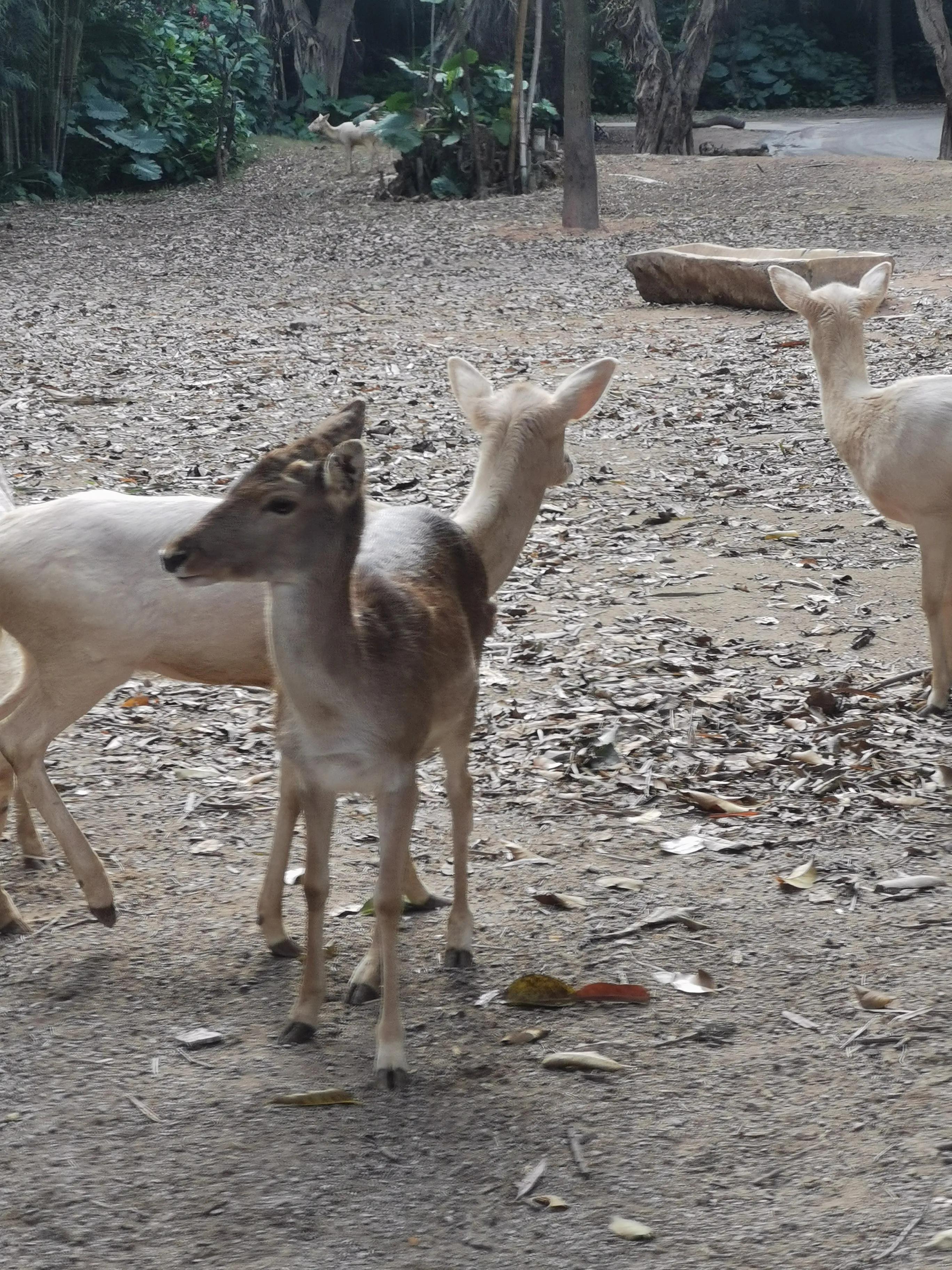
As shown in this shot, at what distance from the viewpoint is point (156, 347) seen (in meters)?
13.0

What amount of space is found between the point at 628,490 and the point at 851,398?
259 cm

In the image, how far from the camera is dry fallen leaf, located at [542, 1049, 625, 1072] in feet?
11.3

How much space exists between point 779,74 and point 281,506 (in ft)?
140

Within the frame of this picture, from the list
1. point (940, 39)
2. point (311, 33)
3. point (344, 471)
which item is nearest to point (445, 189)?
point (940, 39)

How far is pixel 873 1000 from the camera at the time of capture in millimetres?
3658

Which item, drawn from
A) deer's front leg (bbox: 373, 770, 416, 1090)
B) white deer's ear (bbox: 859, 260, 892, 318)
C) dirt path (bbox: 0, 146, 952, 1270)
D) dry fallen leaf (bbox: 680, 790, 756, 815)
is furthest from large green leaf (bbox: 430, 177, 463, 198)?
deer's front leg (bbox: 373, 770, 416, 1090)

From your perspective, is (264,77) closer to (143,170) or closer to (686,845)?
(143,170)

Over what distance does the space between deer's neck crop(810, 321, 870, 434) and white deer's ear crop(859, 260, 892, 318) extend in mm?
81

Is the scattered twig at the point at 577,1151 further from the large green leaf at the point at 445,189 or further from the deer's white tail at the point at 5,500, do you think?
the large green leaf at the point at 445,189

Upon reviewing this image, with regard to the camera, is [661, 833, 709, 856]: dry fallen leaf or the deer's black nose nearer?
the deer's black nose

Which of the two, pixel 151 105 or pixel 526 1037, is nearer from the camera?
pixel 526 1037

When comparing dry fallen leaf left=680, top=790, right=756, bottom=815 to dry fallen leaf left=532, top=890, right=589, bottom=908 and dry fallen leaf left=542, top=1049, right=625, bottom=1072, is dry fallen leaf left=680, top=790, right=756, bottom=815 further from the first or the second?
dry fallen leaf left=542, top=1049, right=625, bottom=1072

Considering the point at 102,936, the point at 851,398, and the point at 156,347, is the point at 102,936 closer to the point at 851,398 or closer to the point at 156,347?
the point at 851,398

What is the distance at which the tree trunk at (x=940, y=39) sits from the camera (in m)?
24.2
